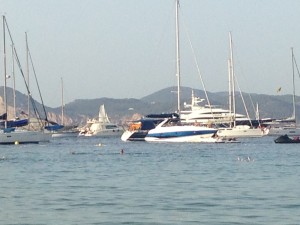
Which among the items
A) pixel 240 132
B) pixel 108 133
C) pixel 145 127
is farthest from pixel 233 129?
pixel 108 133

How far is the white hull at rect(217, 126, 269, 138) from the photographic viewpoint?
113125 millimetres

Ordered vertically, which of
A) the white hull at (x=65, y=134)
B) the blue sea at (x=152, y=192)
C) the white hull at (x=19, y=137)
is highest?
the white hull at (x=65, y=134)

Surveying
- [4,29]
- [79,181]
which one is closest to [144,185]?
[79,181]

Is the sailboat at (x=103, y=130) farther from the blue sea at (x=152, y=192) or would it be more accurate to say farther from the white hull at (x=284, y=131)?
the blue sea at (x=152, y=192)

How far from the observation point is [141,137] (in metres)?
107

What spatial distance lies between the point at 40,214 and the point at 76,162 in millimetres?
Answer: 31636

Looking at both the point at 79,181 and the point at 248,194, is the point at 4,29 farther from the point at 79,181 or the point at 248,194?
the point at 248,194

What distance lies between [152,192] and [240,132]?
81.2 m

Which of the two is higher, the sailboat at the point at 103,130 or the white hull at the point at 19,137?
the sailboat at the point at 103,130

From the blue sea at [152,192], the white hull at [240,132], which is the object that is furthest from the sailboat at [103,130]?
the blue sea at [152,192]

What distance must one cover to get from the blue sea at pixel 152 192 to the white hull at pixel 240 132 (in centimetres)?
5128

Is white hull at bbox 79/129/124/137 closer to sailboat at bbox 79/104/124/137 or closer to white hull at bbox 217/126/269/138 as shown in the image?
sailboat at bbox 79/104/124/137

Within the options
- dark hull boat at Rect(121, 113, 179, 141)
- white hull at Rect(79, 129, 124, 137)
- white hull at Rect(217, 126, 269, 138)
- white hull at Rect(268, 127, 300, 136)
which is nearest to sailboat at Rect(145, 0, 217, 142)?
dark hull boat at Rect(121, 113, 179, 141)

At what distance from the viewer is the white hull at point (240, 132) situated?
113 meters
